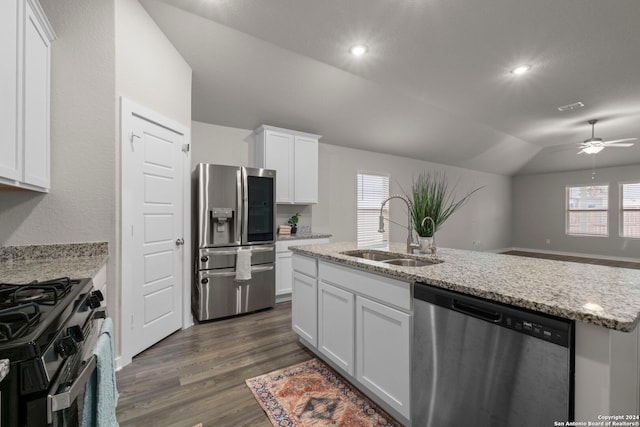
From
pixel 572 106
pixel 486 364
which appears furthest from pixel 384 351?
pixel 572 106

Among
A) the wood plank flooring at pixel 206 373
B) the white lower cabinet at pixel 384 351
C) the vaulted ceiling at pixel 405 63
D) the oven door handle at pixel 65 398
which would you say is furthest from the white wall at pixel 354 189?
the oven door handle at pixel 65 398

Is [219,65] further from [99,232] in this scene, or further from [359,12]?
[99,232]

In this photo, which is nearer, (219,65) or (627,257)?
(219,65)

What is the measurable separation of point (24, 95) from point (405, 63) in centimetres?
334

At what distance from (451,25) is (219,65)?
239 cm

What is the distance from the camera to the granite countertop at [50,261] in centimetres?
147

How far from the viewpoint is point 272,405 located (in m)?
1.79

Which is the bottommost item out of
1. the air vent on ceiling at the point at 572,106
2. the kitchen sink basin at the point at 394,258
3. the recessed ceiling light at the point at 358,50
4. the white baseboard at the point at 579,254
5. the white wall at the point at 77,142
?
the white baseboard at the point at 579,254

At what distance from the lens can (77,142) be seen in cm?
202

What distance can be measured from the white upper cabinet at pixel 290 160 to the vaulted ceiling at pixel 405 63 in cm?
24

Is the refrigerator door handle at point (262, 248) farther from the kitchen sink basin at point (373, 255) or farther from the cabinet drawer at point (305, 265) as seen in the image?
the kitchen sink basin at point (373, 255)

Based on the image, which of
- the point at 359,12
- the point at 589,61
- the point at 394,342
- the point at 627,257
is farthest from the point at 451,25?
the point at 627,257

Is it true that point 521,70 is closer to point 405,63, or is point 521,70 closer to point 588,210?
point 405,63

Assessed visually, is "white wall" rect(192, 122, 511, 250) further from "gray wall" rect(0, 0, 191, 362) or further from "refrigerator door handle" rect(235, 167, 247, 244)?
"gray wall" rect(0, 0, 191, 362)
